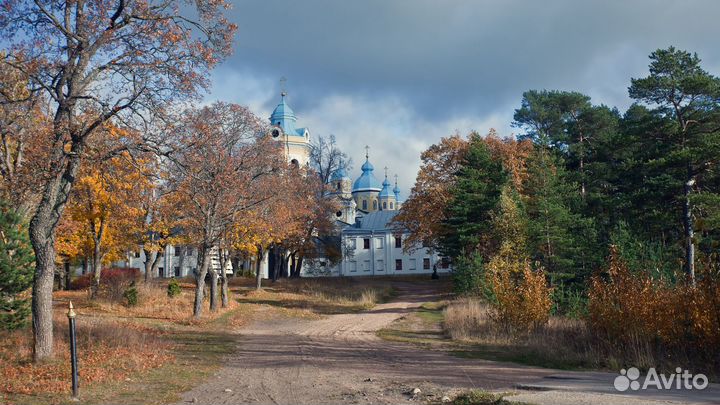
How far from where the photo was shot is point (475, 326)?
69.2 ft

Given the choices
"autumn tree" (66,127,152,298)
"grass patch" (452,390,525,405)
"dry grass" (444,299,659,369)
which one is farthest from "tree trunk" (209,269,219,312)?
"grass patch" (452,390,525,405)

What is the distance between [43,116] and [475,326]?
14835 mm

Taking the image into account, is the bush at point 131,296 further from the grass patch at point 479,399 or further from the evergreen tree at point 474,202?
the grass patch at point 479,399

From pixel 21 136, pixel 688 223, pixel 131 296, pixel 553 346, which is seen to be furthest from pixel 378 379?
pixel 688 223

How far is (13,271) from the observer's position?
1598 cm

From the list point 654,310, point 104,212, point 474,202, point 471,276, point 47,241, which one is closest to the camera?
point 47,241

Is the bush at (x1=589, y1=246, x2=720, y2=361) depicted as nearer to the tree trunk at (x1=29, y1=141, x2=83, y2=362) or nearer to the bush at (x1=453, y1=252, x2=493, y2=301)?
the bush at (x1=453, y1=252, x2=493, y2=301)

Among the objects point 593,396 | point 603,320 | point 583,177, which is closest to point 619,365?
point 603,320

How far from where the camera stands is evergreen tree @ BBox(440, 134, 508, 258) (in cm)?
3403

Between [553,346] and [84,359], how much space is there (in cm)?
1094

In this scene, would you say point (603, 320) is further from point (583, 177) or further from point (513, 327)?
point (583, 177)

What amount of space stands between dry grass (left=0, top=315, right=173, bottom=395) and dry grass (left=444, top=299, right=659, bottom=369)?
8.00 meters

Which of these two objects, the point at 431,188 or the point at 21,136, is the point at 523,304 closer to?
the point at 21,136

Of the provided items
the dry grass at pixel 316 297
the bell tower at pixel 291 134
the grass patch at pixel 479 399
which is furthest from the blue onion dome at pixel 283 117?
the grass patch at pixel 479 399
